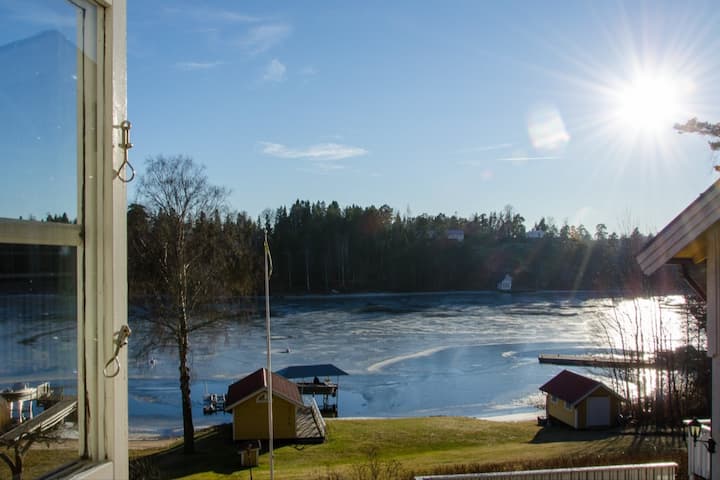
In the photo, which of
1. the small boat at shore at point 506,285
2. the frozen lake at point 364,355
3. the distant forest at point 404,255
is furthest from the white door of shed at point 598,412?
the small boat at shore at point 506,285

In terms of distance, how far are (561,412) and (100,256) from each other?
68.2 feet

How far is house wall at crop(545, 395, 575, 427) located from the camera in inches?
785

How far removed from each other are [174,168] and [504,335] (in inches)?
958

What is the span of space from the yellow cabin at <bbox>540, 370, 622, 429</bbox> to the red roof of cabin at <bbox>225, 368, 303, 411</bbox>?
28.5 feet

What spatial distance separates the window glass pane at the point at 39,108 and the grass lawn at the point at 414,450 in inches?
407

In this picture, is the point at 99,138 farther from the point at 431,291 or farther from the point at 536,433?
the point at 431,291

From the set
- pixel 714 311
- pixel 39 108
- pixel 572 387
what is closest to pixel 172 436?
pixel 572 387

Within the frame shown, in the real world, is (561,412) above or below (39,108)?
below

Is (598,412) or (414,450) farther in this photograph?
(598,412)

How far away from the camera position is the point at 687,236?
4.48m

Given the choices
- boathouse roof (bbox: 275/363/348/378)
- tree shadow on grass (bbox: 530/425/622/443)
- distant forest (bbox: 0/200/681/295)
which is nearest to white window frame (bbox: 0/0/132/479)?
tree shadow on grass (bbox: 530/425/622/443)

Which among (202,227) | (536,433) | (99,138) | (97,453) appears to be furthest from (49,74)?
(536,433)

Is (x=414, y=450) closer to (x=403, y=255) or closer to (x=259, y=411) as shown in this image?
(x=259, y=411)

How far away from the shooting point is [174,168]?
16.4 metres
